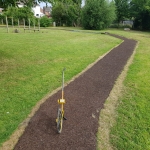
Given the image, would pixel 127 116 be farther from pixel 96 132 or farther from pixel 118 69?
pixel 118 69

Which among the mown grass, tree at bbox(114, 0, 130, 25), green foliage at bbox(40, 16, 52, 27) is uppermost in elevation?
tree at bbox(114, 0, 130, 25)

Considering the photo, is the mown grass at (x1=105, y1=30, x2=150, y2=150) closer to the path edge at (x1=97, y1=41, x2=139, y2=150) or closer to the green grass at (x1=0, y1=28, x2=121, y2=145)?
the path edge at (x1=97, y1=41, x2=139, y2=150)

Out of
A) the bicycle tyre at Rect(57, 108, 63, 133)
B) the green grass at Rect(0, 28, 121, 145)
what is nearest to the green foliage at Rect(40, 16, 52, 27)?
the green grass at Rect(0, 28, 121, 145)

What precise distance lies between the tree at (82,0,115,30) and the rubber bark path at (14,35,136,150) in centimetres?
3283

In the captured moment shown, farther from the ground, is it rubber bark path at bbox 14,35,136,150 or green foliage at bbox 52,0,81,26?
green foliage at bbox 52,0,81,26

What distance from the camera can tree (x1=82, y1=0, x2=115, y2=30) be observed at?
1455 inches

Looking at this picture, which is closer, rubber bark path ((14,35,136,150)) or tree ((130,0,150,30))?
rubber bark path ((14,35,136,150))

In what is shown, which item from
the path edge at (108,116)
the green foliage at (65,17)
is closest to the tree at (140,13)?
the green foliage at (65,17)

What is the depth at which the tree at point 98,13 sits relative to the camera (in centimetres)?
3697

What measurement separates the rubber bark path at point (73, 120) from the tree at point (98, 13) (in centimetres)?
3283

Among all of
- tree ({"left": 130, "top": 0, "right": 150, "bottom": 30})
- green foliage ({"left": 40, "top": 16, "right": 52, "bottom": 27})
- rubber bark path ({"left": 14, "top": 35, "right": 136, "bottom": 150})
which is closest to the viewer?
rubber bark path ({"left": 14, "top": 35, "right": 136, "bottom": 150})

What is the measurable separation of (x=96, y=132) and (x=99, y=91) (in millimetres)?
2481

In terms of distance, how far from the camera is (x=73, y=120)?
15.4ft

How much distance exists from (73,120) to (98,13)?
36099 mm
